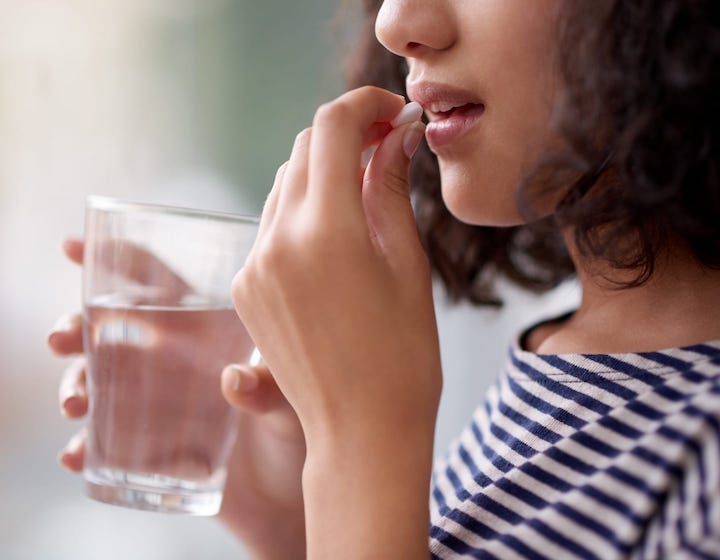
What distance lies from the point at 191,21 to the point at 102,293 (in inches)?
24.5

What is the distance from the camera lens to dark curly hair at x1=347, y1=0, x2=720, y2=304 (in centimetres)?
57

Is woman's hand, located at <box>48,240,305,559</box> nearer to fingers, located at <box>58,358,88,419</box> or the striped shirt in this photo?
fingers, located at <box>58,358,88,419</box>

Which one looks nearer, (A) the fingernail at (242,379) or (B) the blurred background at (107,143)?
(A) the fingernail at (242,379)

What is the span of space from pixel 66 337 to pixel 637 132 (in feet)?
1.87

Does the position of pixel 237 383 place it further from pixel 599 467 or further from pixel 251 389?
pixel 599 467

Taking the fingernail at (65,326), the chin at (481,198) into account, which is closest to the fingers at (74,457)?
the fingernail at (65,326)

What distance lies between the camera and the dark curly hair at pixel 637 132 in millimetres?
573

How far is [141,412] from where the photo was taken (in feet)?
2.45

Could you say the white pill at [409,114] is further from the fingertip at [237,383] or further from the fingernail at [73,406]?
the fingernail at [73,406]

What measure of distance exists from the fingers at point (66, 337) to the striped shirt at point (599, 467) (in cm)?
40

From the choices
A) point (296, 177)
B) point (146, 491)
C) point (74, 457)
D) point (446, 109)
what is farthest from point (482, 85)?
point (74, 457)

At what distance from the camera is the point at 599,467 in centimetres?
62

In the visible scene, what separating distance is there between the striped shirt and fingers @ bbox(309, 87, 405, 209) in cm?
25

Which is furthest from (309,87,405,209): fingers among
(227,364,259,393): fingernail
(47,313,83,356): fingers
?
(47,313,83,356): fingers
